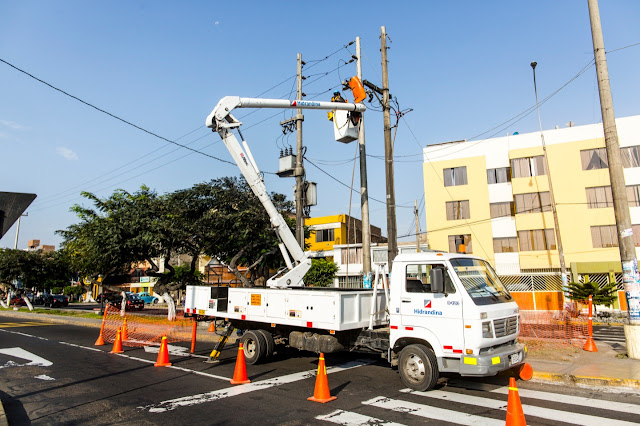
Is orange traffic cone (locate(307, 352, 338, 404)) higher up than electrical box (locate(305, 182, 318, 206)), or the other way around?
electrical box (locate(305, 182, 318, 206))

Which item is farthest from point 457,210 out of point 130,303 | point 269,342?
point 130,303

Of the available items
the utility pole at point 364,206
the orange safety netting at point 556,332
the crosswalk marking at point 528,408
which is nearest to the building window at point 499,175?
the orange safety netting at point 556,332

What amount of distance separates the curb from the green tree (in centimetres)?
2560

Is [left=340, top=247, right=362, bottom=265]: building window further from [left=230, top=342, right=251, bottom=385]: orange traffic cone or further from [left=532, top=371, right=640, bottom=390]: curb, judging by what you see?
[left=230, top=342, right=251, bottom=385]: orange traffic cone

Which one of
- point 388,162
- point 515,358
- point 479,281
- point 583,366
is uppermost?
point 388,162

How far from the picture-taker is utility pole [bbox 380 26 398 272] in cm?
1181

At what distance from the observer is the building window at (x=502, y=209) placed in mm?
32062

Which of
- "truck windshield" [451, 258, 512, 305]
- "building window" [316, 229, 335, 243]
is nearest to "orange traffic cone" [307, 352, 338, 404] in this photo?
"truck windshield" [451, 258, 512, 305]

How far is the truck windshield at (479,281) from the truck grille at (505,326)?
1.09 feet

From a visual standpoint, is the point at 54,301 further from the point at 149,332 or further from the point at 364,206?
the point at 364,206

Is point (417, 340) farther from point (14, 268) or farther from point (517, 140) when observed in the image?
point (14, 268)

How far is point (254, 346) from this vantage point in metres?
9.65

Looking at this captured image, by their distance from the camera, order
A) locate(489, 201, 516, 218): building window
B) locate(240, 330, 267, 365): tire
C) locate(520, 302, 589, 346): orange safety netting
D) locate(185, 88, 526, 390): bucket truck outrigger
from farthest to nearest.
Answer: locate(489, 201, 516, 218): building window → locate(520, 302, 589, 346): orange safety netting → locate(240, 330, 267, 365): tire → locate(185, 88, 526, 390): bucket truck outrigger

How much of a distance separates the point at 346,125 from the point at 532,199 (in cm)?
2399
